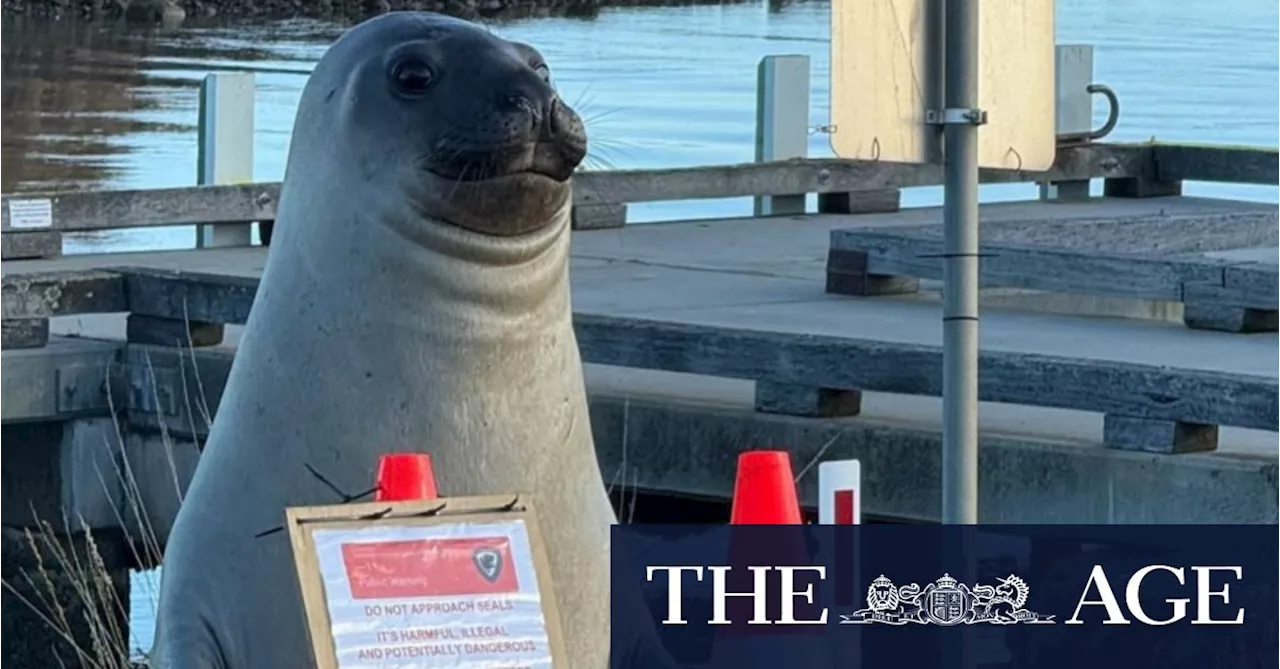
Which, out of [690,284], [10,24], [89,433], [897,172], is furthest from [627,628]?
[10,24]

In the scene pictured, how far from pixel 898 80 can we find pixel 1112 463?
2836 millimetres

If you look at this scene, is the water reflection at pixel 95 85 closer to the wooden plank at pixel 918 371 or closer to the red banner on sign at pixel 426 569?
the wooden plank at pixel 918 371

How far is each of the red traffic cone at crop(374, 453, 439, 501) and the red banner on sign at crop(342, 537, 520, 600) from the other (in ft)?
1.72

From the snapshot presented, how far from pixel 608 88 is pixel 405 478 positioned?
2689 cm

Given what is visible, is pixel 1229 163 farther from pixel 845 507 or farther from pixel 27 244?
pixel 845 507

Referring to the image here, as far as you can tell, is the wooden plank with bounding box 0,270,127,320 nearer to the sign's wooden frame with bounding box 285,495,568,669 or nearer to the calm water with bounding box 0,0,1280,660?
the calm water with bounding box 0,0,1280,660

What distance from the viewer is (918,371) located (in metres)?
8.58

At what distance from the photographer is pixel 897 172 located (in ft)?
52.4

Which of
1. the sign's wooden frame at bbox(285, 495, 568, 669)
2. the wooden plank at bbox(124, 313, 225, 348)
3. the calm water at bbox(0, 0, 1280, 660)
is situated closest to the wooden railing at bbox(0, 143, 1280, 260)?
the calm water at bbox(0, 0, 1280, 660)

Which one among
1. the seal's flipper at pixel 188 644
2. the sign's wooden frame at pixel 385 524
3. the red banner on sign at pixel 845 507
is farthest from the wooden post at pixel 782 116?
the sign's wooden frame at pixel 385 524

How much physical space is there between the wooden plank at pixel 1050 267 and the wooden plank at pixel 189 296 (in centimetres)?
232

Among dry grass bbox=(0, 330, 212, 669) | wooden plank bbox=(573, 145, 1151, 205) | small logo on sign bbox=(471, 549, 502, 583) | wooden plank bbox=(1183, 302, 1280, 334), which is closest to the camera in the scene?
small logo on sign bbox=(471, 549, 502, 583)

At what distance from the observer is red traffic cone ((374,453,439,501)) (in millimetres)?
5020

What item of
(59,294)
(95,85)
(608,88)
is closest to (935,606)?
(59,294)
